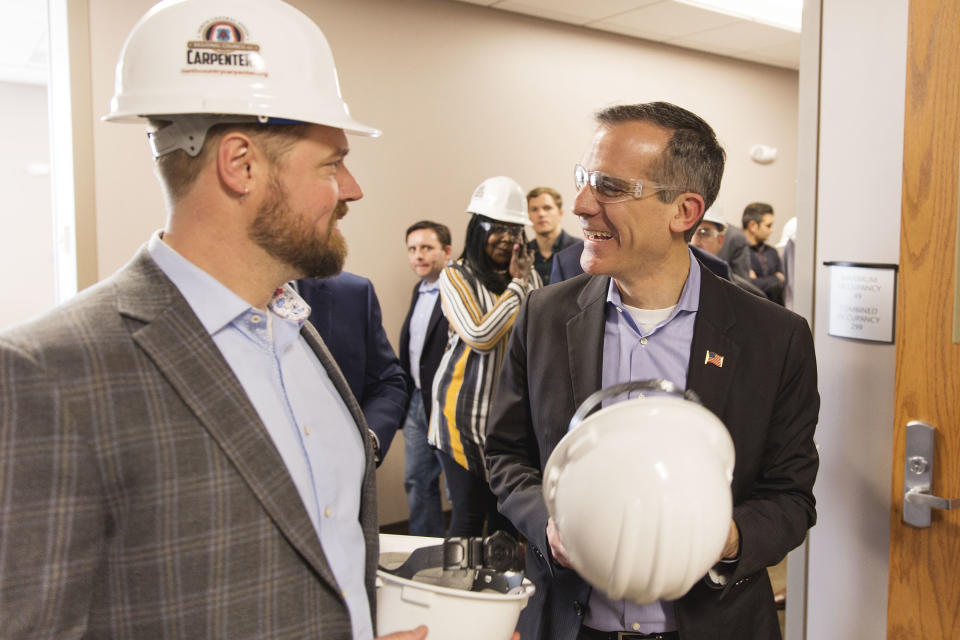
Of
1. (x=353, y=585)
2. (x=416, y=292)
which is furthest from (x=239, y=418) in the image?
(x=416, y=292)

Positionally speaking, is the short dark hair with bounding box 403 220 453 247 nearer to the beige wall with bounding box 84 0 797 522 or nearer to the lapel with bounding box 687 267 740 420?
the beige wall with bounding box 84 0 797 522

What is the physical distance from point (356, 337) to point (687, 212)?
101cm

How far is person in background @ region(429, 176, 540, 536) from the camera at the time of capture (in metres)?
2.86

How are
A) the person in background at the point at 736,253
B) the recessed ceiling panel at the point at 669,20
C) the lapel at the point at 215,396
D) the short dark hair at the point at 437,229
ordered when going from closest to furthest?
the lapel at the point at 215,396
the short dark hair at the point at 437,229
the recessed ceiling panel at the point at 669,20
the person in background at the point at 736,253

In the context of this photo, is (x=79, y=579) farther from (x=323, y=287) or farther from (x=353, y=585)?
(x=323, y=287)

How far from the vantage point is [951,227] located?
4.95 ft

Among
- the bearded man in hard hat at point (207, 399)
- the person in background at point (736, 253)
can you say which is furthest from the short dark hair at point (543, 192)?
the bearded man in hard hat at point (207, 399)

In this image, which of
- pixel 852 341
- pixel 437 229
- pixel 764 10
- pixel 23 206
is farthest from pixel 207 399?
pixel 23 206

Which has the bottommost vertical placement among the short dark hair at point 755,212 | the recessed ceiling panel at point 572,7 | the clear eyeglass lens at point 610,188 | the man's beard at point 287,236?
the man's beard at point 287,236

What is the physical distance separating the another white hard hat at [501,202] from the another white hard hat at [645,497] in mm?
2376

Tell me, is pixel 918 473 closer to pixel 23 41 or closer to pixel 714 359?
pixel 714 359

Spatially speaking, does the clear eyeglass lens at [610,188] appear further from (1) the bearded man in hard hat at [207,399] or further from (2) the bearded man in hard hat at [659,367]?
(1) the bearded man in hard hat at [207,399]

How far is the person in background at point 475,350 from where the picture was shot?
9.37ft

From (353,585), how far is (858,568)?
4.48 ft
